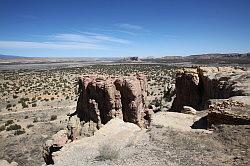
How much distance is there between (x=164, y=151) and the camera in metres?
13.0

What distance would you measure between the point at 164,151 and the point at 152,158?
83cm

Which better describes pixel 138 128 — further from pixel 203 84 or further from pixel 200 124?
pixel 203 84

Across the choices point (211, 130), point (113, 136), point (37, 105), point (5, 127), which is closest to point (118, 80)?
point (113, 136)

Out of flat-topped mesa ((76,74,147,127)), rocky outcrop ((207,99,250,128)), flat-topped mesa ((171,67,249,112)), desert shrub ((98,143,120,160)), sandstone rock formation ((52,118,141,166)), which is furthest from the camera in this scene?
flat-topped mesa ((171,67,249,112))

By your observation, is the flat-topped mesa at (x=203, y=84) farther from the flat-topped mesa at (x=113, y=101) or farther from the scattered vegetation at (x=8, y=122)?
the scattered vegetation at (x=8, y=122)

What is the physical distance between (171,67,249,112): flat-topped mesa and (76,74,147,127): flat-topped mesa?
5020 mm

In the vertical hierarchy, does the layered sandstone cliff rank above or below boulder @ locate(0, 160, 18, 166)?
above

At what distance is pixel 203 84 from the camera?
90.5 ft

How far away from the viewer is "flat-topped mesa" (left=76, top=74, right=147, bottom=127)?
23344 millimetres

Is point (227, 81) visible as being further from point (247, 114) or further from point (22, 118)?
point (22, 118)

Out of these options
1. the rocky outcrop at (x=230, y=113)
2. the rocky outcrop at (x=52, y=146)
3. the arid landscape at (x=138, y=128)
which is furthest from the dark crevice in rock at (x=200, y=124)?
the rocky outcrop at (x=52, y=146)

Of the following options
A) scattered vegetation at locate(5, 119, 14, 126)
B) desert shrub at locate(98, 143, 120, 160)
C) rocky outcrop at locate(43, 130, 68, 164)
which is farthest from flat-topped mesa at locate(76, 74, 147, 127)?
scattered vegetation at locate(5, 119, 14, 126)

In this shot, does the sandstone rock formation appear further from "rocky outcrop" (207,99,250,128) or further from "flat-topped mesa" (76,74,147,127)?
"flat-topped mesa" (76,74,147,127)

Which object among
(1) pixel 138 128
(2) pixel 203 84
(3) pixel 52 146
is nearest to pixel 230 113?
(1) pixel 138 128
